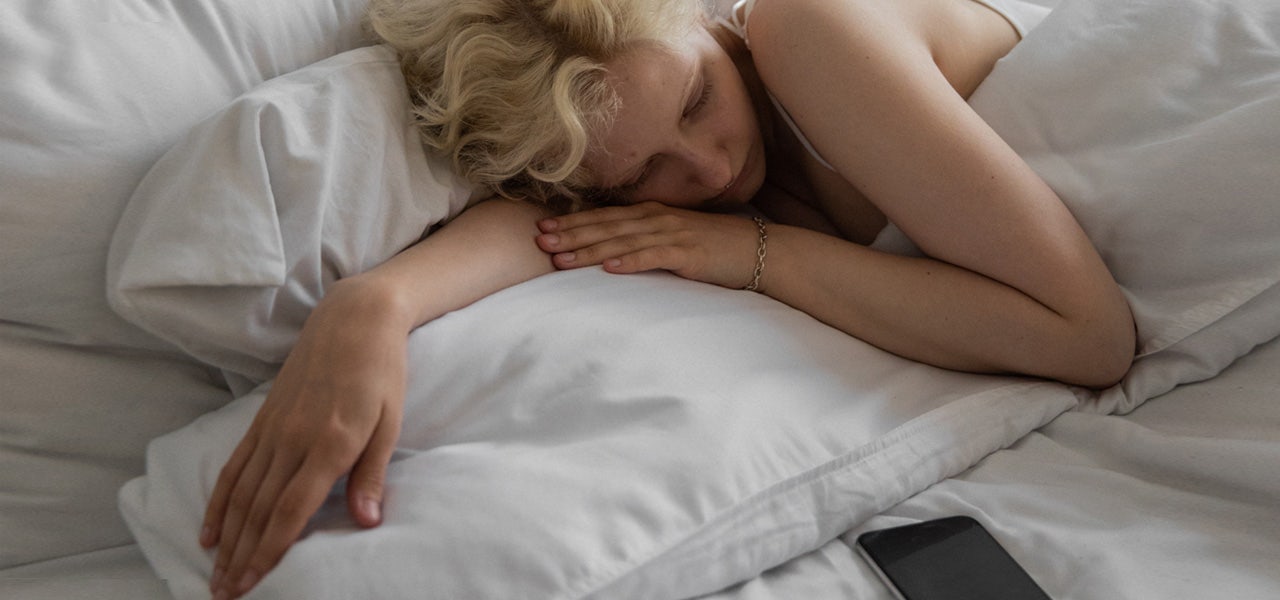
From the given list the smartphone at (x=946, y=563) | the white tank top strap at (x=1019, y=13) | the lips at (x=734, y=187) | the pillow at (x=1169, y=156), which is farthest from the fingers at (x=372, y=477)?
the white tank top strap at (x=1019, y=13)

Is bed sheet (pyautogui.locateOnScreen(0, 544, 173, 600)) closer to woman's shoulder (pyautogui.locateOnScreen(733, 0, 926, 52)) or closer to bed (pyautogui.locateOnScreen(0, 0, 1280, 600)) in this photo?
bed (pyautogui.locateOnScreen(0, 0, 1280, 600))

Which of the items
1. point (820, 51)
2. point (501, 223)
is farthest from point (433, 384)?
point (820, 51)

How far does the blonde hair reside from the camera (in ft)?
3.19

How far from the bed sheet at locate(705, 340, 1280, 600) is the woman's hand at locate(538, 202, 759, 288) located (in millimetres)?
312

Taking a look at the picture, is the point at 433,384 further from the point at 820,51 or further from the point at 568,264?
the point at 820,51

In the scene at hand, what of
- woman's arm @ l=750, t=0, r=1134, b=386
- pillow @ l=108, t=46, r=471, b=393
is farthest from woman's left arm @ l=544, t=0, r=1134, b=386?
pillow @ l=108, t=46, r=471, b=393

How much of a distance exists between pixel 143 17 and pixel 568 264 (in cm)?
46

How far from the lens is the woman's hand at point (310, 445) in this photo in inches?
27.5

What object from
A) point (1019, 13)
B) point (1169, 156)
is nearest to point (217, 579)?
point (1169, 156)

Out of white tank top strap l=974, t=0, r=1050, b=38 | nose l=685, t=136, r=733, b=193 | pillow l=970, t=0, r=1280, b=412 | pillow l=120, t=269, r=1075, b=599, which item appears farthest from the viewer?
white tank top strap l=974, t=0, r=1050, b=38

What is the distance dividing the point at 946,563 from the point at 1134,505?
0.19 meters

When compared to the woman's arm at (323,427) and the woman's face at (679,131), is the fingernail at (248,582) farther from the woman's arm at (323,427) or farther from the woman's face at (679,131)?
the woman's face at (679,131)

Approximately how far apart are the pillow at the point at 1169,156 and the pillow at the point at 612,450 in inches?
5.5

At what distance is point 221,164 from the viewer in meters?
0.81
